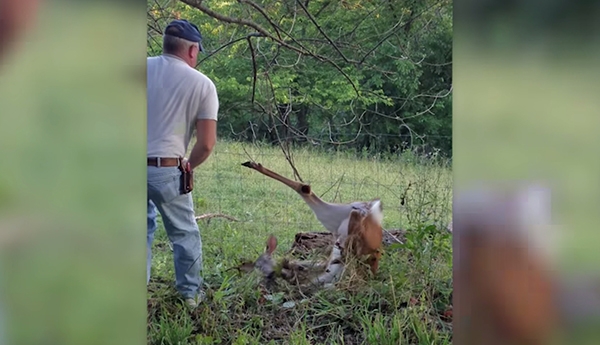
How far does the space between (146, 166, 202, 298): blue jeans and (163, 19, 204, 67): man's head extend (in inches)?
22.3

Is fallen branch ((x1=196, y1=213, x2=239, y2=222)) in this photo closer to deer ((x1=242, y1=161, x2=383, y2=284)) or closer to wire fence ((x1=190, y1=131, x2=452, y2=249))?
wire fence ((x1=190, y1=131, x2=452, y2=249))

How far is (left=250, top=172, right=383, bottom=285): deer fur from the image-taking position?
358 centimetres

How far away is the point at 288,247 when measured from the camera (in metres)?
4.13

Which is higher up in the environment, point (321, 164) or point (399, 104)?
point (399, 104)

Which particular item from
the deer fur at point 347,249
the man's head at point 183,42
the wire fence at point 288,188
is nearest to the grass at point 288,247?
the wire fence at point 288,188

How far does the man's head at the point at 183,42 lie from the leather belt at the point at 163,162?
1.69 feet

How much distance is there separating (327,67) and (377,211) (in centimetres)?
192

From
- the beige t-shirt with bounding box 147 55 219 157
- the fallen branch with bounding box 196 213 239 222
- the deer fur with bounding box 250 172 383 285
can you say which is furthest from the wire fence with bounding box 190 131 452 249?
the beige t-shirt with bounding box 147 55 219 157

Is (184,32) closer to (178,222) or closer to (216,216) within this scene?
(178,222)
